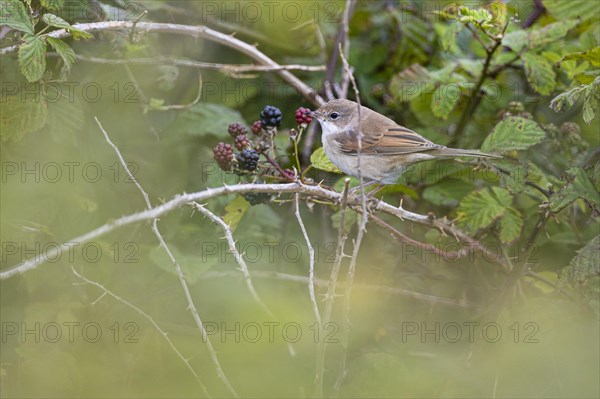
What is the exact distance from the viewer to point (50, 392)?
11.0ft

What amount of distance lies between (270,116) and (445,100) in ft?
4.77

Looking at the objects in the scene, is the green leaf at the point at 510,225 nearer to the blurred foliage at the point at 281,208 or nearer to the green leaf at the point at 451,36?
the blurred foliage at the point at 281,208

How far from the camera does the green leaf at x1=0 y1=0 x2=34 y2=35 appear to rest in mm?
3463

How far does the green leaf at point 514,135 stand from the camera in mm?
4113

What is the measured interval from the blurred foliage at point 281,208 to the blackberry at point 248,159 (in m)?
0.27

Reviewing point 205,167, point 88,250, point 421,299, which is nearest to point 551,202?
point 421,299

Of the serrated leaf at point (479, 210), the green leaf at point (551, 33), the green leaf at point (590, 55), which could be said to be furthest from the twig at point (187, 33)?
the green leaf at point (590, 55)

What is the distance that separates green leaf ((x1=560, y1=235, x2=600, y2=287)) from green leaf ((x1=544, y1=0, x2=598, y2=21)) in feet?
6.04

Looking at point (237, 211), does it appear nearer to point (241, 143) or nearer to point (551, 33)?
point (241, 143)

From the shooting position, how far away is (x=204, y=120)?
16.1ft

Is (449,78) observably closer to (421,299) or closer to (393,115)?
(393,115)

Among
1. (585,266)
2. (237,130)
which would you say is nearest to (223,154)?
(237,130)

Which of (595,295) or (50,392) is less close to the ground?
(595,295)

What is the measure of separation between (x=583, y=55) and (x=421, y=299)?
1811mm
